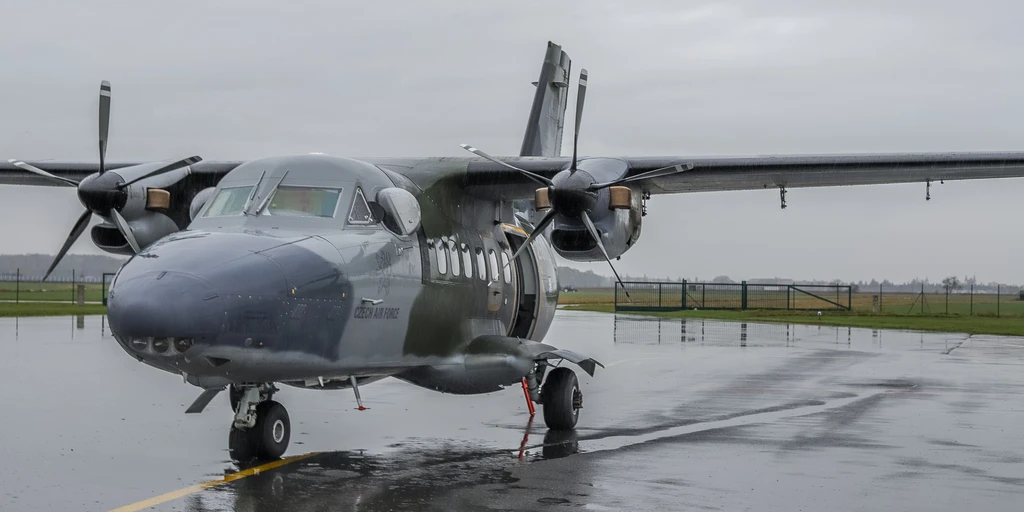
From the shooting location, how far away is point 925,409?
14562 mm

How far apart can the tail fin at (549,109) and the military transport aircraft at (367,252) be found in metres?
1.57

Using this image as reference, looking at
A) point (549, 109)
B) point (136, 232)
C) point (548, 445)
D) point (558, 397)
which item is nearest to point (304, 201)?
point (548, 445)

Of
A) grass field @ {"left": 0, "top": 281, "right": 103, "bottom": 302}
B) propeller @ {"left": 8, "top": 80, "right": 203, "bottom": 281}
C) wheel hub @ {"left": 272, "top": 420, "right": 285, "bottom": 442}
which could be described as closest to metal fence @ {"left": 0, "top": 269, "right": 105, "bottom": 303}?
grass field @ {"left": 0, "top": 281, "right": 103, "bottom": 302}

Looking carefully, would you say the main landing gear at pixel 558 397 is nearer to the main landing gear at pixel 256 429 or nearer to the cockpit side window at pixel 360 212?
the cockpit side window at pixel 360 212

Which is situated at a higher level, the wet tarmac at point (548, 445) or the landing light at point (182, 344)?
the landing light at point (182, 344)

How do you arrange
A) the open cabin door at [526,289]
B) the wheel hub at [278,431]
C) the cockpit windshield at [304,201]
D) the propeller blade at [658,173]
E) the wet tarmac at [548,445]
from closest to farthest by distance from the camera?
the wet tarmac at [548,445], the wheel hub at [278,431], the cockpit windshield at [304,201], the propeller blade at [658,173], the open cabin door at [526,289]

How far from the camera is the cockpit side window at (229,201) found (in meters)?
10.1

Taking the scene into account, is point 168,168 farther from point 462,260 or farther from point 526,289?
point 526,289

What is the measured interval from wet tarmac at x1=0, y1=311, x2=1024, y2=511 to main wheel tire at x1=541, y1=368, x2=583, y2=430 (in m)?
0.25

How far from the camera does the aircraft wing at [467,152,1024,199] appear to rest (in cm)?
1297

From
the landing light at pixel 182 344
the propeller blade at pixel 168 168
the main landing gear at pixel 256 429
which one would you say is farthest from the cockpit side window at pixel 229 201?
the propeller blade at pixel 168 168

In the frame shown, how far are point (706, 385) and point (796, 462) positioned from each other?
297 inches

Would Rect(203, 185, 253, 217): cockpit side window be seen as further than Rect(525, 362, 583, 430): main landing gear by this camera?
No

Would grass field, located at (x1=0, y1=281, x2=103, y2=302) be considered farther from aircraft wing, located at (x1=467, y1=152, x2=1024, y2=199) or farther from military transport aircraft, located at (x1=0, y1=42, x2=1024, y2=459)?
aircraft wing, located at (x1=467, y1=152, x2=1024, y2=199)
